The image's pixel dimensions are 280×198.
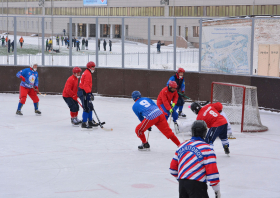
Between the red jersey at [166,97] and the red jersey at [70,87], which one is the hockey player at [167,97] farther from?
the red jersey at [70,87]

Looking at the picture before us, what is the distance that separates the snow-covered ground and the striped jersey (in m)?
11.8

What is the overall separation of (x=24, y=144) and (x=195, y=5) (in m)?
47.7

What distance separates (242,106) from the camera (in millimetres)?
11836

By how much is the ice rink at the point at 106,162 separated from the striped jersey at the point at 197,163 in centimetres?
220

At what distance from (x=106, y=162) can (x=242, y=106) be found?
4761 mm

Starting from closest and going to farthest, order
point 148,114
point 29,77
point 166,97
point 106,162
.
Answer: point 106,162, point 148,114, point 166,97, point 29,77

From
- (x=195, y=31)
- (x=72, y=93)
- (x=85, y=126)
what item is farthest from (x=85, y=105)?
(x=195, y=31)

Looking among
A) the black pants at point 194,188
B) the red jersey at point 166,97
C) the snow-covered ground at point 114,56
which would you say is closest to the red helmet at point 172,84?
the red jersey at point 166,97

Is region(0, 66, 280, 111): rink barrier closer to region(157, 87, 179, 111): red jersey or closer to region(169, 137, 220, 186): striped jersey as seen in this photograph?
region(157, 87, 179, 111): red jersey

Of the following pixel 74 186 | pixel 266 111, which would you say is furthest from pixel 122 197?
pixel 266 111

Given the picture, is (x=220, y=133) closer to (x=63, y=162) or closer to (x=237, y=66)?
(x=63, y=162)

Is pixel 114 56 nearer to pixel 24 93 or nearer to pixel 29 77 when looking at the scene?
pixel 29 77

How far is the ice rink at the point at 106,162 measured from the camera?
273 inches

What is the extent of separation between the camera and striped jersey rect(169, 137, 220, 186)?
4.55 metres
